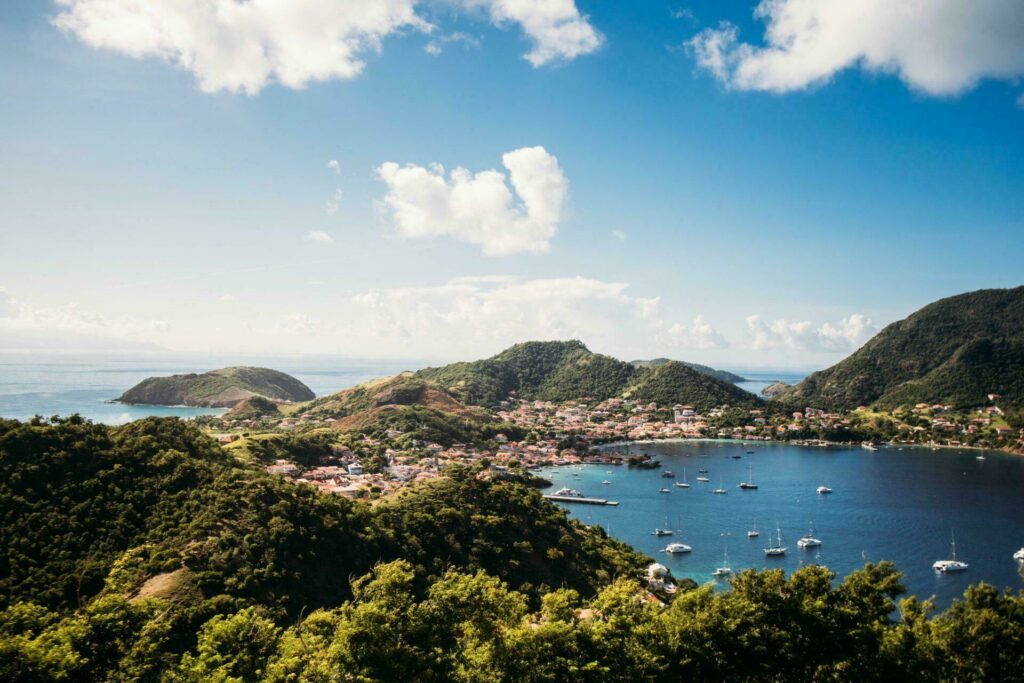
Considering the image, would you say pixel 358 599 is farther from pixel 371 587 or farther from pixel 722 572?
pixel 722 572

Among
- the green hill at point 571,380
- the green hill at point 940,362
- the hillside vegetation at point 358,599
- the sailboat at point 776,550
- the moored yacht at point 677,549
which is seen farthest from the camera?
the green hill at point 571,380

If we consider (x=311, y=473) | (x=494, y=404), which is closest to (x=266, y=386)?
(x=494, y=404)

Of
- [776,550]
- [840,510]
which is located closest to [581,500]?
[776,550]

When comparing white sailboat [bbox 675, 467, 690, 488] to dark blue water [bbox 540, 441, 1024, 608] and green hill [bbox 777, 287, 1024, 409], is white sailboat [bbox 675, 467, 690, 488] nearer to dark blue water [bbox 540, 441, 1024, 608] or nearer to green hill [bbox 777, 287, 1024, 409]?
dark blue water [bbox 540, 441, 1024, 608]

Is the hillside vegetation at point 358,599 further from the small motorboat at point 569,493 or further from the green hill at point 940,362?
the green hill at point 940,362

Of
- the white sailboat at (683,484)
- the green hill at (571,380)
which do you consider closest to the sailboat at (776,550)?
the white sailboat at (683,484)

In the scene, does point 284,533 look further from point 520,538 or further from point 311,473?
point 311,473

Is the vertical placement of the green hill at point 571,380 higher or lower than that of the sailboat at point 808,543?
higher
